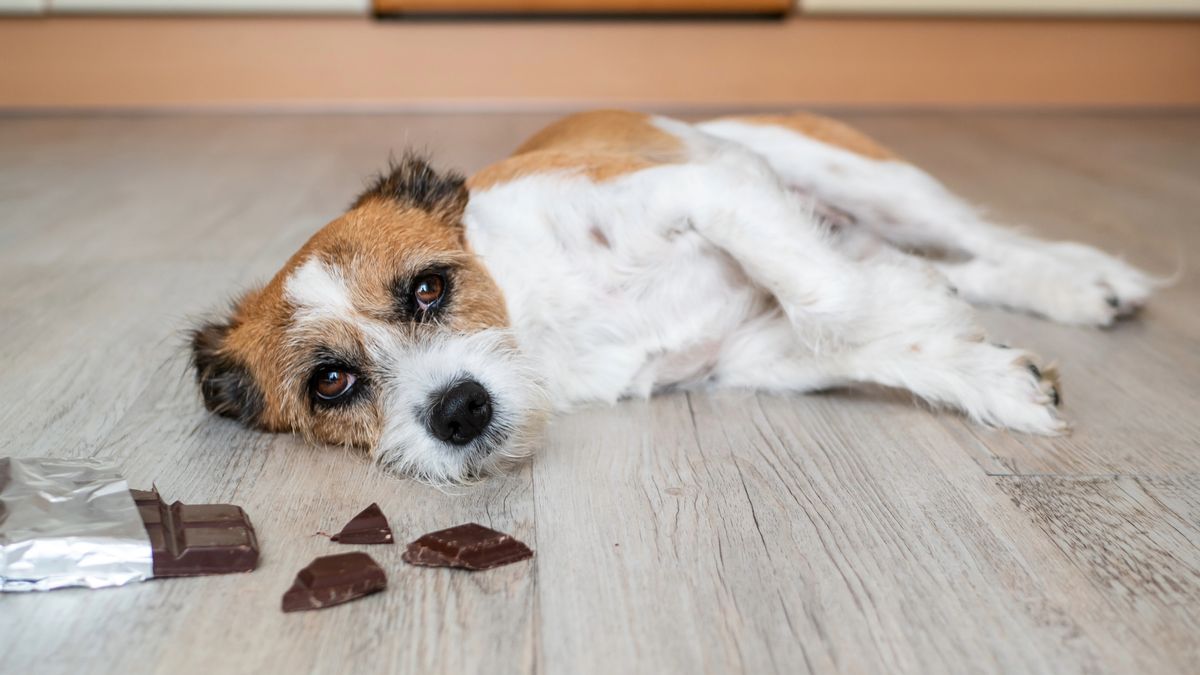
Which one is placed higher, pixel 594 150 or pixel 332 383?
pixel 594 150

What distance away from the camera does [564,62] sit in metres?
5.75

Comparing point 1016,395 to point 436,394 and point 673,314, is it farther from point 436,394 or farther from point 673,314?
point 436,394

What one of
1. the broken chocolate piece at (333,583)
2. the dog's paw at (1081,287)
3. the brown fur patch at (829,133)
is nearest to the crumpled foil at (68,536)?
the broken chocolate piece at (333,583)

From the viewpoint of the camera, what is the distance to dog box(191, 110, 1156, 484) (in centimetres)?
184

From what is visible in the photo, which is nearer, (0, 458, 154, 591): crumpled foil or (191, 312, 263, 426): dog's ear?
(0, 458, 154, 591): crumpled foil

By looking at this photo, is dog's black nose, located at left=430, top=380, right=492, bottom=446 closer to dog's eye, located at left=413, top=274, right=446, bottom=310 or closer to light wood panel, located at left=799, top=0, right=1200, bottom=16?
dog's eye, located at left=413, top=274, right=446, bottom=310

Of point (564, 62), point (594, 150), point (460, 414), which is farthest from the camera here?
point (564, 62)

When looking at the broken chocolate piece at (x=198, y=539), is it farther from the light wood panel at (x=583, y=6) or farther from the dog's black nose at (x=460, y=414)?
the light wood panel at (x=583, y=6)

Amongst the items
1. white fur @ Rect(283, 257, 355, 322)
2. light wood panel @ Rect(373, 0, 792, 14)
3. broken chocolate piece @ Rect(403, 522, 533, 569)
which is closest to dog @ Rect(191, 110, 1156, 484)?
white fur @ Rect(283, 257, 355, 322)

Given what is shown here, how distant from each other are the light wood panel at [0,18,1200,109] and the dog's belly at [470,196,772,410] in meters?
3.82

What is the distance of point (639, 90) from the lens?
581 centimetres

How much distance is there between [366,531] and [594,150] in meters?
1.12

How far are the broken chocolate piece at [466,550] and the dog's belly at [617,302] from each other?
0.51 m

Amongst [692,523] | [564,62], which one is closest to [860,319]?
[692,523]
